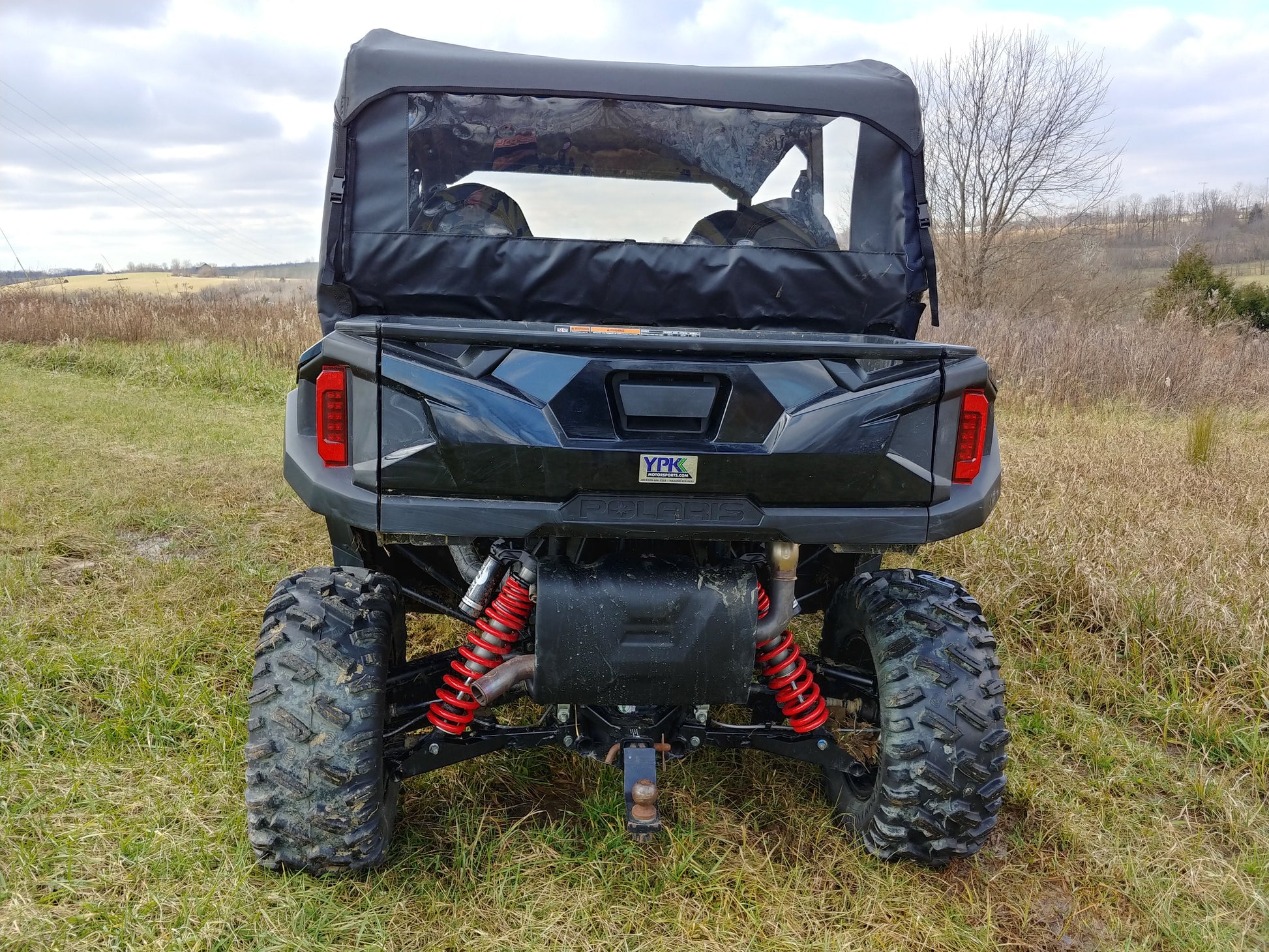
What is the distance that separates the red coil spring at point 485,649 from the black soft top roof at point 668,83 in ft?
5.21

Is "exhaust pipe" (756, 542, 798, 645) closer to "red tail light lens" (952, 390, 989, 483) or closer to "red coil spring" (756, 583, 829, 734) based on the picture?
"red coil spring" (756, 583, 829, 734)

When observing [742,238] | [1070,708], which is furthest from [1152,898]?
[742,238]

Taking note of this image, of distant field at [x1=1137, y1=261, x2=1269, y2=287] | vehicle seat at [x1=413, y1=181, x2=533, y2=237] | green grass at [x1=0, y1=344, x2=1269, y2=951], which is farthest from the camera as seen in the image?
distant field at [x1=1137, y1=261, x2=1269, y2=287]

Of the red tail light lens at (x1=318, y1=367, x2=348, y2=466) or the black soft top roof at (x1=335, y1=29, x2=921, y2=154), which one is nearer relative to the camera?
the red tail light lens at (x1=318, y1=367, x2=348, y2=466)

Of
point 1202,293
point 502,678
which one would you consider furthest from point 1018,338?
point 502,678

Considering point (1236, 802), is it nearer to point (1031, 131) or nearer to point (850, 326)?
point (850, 326)

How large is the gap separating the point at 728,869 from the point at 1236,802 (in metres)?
1.69

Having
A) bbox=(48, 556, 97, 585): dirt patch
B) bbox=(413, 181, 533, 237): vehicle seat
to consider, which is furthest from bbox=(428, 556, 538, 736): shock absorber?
bbox=(48, 556, 97, 585): dirt patch

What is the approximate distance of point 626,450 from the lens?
2.09 meters

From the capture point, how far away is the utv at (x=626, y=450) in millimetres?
2117

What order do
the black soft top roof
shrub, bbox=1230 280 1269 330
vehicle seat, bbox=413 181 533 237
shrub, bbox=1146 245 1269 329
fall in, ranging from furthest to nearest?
shrub, bbox=1230 280 1269 330, shrub, bbox=1146 245 1269 329, vehicle seat, bbox=413 181 533 237, the black soft top roof

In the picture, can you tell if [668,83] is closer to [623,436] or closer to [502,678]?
[623,436]

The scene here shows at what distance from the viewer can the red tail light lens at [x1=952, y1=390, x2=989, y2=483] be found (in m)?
2.30

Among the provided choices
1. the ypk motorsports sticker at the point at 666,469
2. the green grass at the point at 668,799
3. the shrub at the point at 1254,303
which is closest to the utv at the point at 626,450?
the ypk motorsports sticker at the point at 666,469
